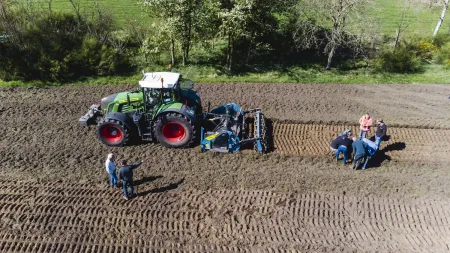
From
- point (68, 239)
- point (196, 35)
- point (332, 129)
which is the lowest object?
point (68, 239)

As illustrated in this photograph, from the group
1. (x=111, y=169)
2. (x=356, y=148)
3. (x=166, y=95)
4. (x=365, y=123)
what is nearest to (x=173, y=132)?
(x=166, y=95)

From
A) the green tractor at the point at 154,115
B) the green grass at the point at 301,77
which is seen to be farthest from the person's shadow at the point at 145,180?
the green grass at the point at 301,77

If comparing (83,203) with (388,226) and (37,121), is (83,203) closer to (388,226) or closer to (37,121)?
(37,121)

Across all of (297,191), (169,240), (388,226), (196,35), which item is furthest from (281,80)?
(169,240)

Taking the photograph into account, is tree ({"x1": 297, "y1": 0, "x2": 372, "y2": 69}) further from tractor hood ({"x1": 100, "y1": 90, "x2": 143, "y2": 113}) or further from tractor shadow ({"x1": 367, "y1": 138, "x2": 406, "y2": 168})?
tractor hood ({"x1": 100, "y1": 90, "x2": 143, "y2": 113})

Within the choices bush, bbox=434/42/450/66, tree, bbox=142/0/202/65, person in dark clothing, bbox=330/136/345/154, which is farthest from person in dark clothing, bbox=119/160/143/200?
bush, bbox=434/42/450/66

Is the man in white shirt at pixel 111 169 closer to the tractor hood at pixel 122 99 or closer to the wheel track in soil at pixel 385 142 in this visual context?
the tractor hood at pixel 122 99
